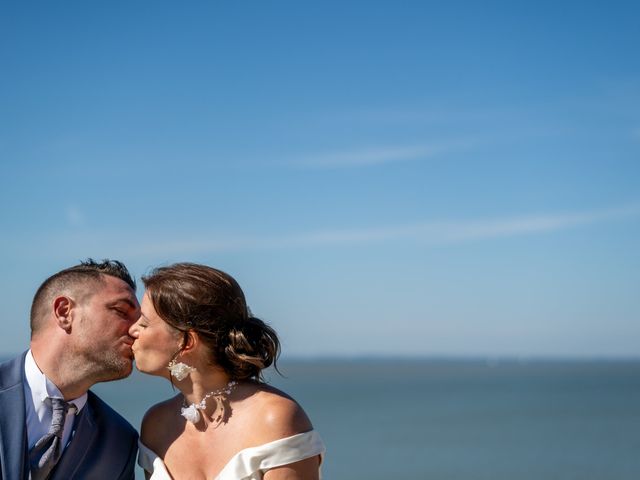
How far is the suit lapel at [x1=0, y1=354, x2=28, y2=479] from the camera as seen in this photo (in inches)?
189

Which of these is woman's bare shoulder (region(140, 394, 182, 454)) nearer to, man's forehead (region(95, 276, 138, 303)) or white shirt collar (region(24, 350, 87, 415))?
white shirt collar (region(24, 350, 87, 415))

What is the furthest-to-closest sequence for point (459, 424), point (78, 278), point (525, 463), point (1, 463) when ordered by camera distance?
point (459, 424) < point (525, 463) < point (78, 278) < point (1, 463)

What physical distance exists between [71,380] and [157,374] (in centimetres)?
56

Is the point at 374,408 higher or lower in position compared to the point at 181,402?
lower

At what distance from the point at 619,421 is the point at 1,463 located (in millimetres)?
55127

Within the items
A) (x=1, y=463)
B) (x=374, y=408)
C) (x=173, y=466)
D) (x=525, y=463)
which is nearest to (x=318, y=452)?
(x=173, y=466)

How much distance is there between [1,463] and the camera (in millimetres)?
4793

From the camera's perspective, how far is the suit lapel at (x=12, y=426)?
15.8 ft

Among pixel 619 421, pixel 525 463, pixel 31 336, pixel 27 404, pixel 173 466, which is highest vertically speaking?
pixel 31 336

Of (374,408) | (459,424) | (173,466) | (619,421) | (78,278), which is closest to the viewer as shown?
(173,466)

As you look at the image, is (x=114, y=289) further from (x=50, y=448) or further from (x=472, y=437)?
(x=472, y=437)

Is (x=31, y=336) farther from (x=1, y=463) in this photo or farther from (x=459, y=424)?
(x=459, y=424)

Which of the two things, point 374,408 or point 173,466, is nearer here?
point 173,466

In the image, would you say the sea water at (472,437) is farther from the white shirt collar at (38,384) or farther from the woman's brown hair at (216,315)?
the woman's brown hair at (216,315)
